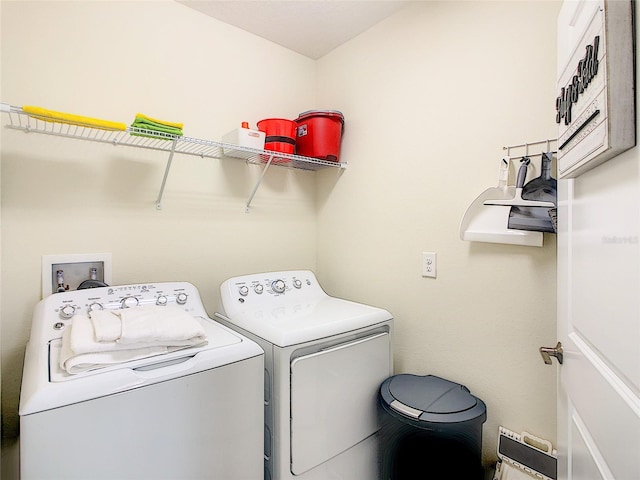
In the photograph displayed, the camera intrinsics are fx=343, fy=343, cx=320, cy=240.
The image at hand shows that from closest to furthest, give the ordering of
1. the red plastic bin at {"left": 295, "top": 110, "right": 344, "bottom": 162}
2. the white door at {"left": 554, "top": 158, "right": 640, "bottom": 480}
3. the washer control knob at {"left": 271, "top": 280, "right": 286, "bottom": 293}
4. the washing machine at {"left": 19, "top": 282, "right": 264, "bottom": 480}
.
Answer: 1. the white door at {"left": 554, "top": 158, "right": 640, "bottom": 480}
2. the washing machine at {"left": 19, "top": 282, "right": 264, "bottom": 480}
3. the washer control knob at {"left": 271, "top": 280, "right": 286, "bottom": 293}
4. the red plastic bin at {"left": 295, "top": 110, "right": 344, "bottom": 162}

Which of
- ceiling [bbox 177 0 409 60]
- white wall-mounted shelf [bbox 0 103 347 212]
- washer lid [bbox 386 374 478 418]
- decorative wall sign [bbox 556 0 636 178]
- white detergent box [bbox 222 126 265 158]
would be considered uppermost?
ceiling [bbox 177 0 409 60]

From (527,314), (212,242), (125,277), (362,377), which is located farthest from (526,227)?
(125,277)

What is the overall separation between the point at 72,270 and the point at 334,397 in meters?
1.24

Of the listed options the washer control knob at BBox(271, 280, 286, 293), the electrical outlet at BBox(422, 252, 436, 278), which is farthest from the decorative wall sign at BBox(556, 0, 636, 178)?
the washer control knob at BBox(271, 280, 286, 293)

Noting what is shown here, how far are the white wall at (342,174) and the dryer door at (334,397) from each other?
32 centimetres

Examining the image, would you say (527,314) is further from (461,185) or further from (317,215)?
(317,215)

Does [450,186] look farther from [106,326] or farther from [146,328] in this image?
[106,326]

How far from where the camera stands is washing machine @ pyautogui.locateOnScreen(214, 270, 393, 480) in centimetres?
130

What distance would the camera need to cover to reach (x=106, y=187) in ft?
5.12

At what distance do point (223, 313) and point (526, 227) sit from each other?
136cm

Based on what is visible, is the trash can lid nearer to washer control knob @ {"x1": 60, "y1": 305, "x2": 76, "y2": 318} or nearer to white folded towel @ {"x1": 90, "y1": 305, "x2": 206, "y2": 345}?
white folded towel @ {"x1": 90, "y1": 305, "x2": 206, "y2": 345}

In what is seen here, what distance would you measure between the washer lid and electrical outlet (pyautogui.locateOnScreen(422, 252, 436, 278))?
0.49 metres

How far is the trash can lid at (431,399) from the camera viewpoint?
131cm

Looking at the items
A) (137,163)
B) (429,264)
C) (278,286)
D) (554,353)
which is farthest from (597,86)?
(137,163)
